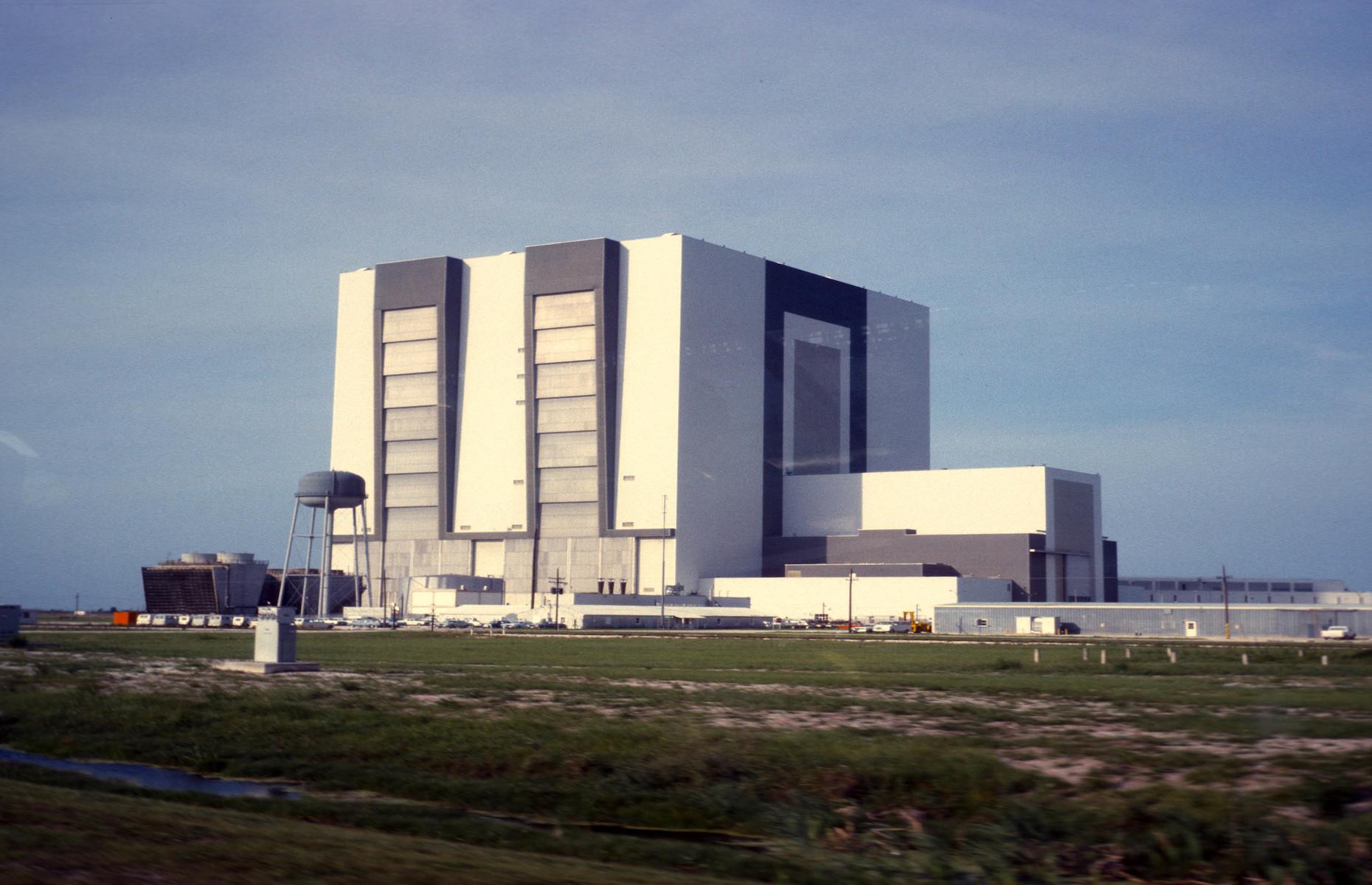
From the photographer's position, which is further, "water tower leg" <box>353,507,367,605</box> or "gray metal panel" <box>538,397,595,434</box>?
"water tower leg" <box>353,507,367,605</box>

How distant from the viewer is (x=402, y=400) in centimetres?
14688

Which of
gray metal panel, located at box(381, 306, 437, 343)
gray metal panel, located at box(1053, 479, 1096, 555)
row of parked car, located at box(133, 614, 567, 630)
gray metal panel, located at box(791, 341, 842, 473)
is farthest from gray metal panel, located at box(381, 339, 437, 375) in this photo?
gray metal panel, located at box(1053, 479, 1096, 555)

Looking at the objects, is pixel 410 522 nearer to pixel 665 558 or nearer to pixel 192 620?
pixel 192 620

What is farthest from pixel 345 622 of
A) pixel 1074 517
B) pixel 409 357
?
pixel 1074 517

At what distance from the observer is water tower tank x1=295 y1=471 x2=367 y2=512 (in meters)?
136

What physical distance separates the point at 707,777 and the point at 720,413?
11190 centimetres

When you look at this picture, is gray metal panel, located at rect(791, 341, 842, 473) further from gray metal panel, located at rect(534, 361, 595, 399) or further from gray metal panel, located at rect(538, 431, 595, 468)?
gray metal panel, located at rect(538, 431, 595, 468)

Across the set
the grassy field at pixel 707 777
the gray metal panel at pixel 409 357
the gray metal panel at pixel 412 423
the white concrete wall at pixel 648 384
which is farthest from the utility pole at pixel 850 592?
the grassy field at pixel 707 777

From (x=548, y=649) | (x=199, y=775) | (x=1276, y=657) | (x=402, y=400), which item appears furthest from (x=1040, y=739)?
(x=402, y=400)

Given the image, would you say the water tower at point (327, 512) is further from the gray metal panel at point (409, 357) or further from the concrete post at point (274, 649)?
the concrete post at point (274, 649)

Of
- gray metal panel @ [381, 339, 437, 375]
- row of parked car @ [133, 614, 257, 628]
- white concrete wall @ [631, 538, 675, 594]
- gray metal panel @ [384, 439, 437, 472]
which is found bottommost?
row of parked car @ [133, 614, 257, 628]

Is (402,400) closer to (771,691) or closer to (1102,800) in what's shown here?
(771,691)

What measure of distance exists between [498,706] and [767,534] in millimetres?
109763

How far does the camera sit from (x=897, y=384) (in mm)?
157750
